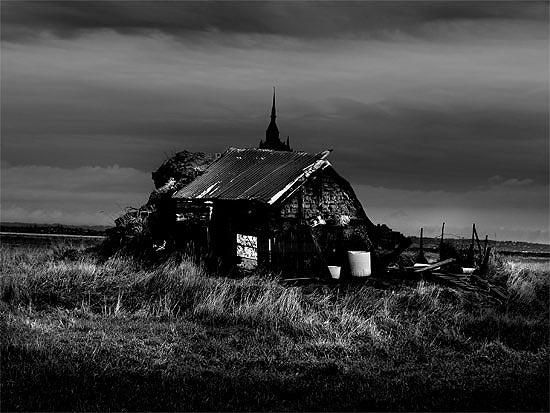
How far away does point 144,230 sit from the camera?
31672 millimetres

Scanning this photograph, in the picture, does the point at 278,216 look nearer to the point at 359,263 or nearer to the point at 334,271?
the point at 334,271

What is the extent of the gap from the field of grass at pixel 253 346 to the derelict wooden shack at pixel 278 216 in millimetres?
3203

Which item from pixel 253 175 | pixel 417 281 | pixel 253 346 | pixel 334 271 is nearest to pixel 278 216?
pixel 334 271

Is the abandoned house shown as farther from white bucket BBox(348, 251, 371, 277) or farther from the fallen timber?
the fallen timber

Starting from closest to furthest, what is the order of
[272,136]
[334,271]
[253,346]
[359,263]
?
[253,346]
[334,271]
[359,263]
[272,136]

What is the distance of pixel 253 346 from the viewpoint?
15.8 metres

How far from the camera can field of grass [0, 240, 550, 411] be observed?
11359mm

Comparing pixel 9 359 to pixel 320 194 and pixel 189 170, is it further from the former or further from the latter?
pixel 189 170

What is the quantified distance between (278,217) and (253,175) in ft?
10.3

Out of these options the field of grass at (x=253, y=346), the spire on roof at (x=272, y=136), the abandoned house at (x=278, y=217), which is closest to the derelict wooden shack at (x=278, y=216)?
the abandoned house at (x=278, y=217)

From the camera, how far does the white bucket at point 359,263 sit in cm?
2745

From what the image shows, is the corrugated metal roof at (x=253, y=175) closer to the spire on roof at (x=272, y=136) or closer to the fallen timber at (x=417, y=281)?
the fallen timber at (x=417, y=281)

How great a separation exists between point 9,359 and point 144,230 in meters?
18.4

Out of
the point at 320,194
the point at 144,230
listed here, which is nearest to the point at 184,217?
the point at 144,230
